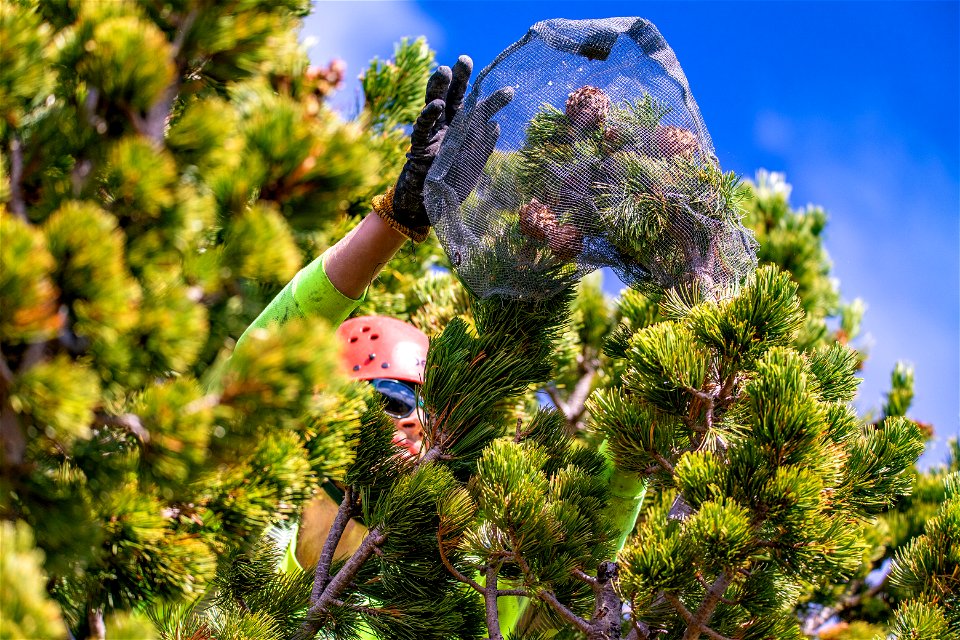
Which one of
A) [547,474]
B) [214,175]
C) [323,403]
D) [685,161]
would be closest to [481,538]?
[547,474]

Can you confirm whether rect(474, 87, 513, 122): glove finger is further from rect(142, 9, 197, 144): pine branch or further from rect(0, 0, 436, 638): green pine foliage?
rect(142, 9, 197, 144): pine branch

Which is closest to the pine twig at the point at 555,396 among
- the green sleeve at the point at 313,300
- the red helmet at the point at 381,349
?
the red helmet at the point at 381,349

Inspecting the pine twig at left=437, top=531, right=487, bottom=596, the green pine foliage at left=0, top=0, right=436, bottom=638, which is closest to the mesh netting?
the pine twig at left=437, top=531, right=487, bottom=596

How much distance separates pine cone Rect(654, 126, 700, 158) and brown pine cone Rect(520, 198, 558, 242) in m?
0.27

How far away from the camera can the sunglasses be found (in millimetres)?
3436

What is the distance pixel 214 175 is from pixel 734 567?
45.5 inches

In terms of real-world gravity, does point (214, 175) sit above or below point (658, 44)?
below

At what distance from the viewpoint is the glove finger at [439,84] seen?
7.16 ft

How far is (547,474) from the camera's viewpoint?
216 centimetres

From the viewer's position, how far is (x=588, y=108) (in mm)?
1988

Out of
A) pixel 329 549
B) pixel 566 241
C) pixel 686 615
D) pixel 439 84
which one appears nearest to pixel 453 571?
pixel 329 549

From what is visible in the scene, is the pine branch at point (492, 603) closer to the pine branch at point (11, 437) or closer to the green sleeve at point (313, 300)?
the green sleeve at point (313, 300)

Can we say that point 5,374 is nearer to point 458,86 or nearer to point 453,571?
point 453,571

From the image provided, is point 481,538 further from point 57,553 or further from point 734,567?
point 57,553
